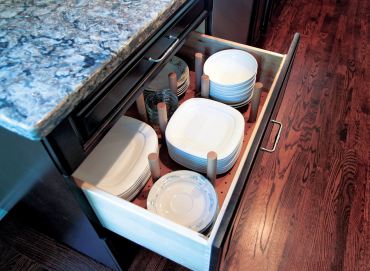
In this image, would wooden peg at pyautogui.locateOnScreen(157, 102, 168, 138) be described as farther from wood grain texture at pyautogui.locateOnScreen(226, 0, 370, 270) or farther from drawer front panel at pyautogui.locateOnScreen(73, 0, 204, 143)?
wood grain texture at pyautogui.locateOnScreen(226, 0, 370, 270)

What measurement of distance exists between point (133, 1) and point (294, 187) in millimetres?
975

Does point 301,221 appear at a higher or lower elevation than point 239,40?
lower

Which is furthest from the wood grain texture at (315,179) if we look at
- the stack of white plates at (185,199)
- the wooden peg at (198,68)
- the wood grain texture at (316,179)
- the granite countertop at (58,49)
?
the granite countertop at (58,49)

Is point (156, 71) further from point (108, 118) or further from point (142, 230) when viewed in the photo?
point (142, 230)

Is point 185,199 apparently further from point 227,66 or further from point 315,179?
point 315,179

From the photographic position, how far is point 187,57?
3.72ft

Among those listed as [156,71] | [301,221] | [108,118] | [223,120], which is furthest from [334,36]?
[108,118]

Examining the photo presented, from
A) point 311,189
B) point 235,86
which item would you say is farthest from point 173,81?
point 311,189

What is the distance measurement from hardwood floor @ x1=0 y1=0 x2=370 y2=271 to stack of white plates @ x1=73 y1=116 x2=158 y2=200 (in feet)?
1.10

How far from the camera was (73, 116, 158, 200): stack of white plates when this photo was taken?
2.54 feet

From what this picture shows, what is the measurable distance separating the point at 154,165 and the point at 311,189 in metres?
0.81

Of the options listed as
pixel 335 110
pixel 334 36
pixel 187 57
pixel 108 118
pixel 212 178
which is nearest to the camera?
pixel 108 118

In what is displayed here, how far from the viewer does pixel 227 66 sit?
104cm

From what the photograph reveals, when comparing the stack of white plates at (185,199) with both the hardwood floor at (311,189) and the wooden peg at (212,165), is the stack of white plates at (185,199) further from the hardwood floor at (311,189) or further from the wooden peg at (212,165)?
the hardwood floor at (311,189)
